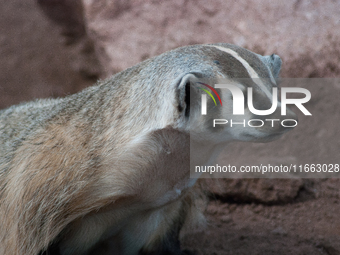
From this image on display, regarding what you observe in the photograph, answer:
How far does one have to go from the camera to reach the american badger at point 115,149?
142cm

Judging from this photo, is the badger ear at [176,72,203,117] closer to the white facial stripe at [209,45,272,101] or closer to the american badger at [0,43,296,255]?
the american badger at [0,43,296,255]

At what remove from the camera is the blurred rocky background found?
2634mm

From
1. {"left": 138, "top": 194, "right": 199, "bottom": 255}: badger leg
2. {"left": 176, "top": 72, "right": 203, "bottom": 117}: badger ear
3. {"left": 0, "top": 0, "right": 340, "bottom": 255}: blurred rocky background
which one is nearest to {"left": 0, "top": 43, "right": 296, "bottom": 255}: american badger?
{"left": 176, "top": 72, "right": 203, "bottom": 117}: badger ear

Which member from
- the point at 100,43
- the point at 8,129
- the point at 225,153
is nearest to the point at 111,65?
the point at 100,43

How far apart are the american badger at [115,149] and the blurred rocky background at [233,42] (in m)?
0.72

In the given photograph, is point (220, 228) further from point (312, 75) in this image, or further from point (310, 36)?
point (310, 36)

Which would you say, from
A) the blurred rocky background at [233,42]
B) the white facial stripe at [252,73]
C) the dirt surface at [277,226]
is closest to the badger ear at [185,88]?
the white facial stripe at [252,73]

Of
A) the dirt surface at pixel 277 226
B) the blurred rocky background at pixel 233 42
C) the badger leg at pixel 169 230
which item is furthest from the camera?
the blurred rocky background at pixel 233 42

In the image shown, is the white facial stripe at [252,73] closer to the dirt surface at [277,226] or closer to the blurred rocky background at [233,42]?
the blurred rocky background at [233,42]

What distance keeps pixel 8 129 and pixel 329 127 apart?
229 centimetres

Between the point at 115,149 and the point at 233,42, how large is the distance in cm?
184

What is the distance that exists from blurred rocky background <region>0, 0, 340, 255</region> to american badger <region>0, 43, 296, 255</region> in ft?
2.37

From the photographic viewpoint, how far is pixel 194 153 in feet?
5.25

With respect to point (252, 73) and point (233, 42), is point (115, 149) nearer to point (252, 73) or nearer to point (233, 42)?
point (252, 73)
